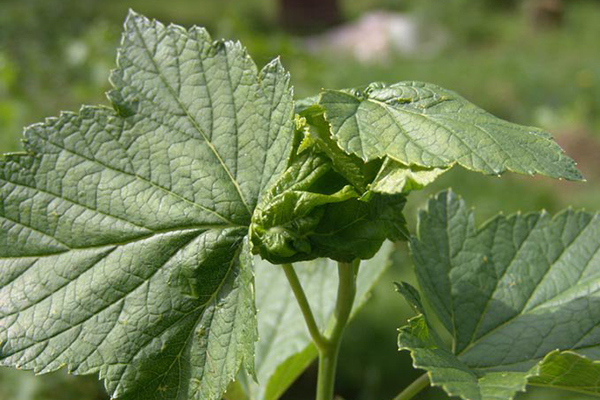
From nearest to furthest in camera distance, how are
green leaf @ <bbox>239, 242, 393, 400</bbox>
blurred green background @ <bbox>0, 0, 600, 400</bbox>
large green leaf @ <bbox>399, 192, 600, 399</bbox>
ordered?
large green leaf @ <bbox>399, 192, 600, 399</bbox> → green leaf @ <bbox>239, 242, 393, 400</bbox> → blurred green background @ <bbox>0, 0, 600, 400</bbox>

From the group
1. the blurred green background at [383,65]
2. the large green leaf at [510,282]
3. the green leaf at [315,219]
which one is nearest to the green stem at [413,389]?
the large green leaf at [510,282]

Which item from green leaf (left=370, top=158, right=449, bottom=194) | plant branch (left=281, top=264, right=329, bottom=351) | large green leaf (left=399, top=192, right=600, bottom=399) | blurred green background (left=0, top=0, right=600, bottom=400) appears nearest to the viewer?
green leaf (left=370, top=158, right=449, bottom=194)

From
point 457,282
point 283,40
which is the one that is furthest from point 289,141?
point 283,40

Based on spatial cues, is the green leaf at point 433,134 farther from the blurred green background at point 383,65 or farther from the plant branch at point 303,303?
the blurred green background at point 383,65

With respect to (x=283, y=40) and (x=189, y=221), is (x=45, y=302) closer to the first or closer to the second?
(x=189, y=221)

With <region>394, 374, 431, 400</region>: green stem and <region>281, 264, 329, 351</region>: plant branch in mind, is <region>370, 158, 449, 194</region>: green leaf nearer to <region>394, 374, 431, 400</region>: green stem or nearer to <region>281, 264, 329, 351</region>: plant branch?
<region>281, 264, 329, 351</region>: plant branch

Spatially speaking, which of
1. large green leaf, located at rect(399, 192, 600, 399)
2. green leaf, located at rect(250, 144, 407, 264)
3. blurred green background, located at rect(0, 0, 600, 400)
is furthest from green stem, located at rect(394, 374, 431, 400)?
blurred green background, located at rect(0, 0, 600, 400)
